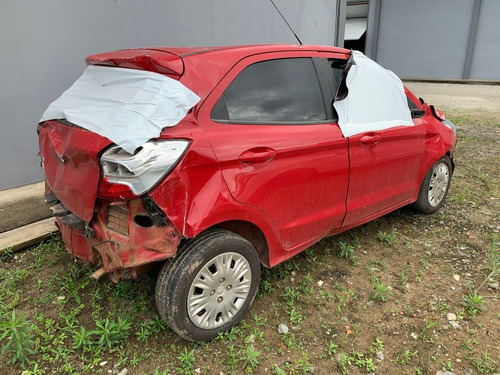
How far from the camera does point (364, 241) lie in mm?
3473

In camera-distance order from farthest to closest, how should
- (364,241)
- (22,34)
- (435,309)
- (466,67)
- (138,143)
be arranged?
(466,67), (22,34), (364,241), (435,309), (138,143)

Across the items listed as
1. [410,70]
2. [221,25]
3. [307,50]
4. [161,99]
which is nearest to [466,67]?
[410,70]

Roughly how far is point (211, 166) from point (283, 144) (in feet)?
1.75

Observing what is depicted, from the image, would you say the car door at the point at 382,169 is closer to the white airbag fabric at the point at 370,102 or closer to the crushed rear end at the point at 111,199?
the white airbag fabric at the point at 370,102

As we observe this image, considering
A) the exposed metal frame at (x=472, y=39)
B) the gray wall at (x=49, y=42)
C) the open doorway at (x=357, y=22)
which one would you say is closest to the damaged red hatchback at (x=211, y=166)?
the gray wall at (x=49, y=42)

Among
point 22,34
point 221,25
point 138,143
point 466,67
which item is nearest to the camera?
point 138,143

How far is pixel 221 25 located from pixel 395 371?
18.4 ft

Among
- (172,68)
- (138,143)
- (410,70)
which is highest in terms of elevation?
(172,68)

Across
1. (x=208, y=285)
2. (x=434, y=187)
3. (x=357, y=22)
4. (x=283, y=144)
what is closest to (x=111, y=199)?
(x=208, y=285)

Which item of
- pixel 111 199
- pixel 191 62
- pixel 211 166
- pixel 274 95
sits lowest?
pixel 111 199

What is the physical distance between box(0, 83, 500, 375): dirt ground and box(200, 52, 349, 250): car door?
472mm

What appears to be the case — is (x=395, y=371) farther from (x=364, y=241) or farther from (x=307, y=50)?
(x=307, y=50)

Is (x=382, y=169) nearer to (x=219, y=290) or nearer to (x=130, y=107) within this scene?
(x=219, y=290)

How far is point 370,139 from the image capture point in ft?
9.41
